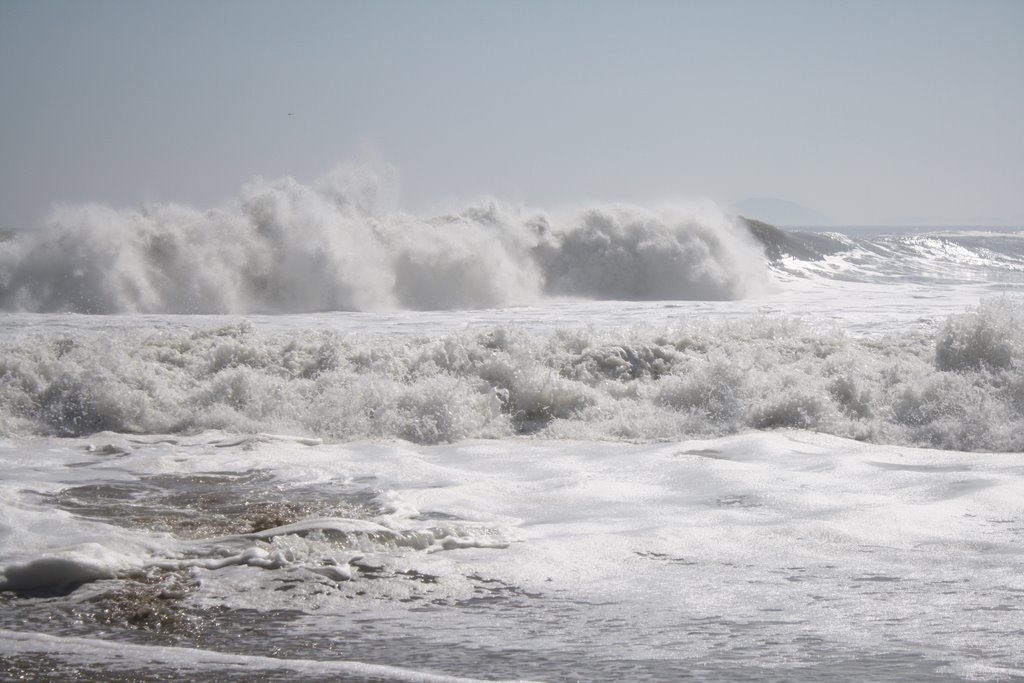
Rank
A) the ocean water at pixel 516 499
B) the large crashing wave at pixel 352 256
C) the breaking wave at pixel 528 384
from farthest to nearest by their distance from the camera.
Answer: the large crashing wave at pixel 352 256 → the breaking wave at pixel 528 384 → the ocean water at pixel 516 499

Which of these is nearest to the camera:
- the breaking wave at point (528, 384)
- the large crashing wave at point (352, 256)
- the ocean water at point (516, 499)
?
the ocean water at point (516, 499)

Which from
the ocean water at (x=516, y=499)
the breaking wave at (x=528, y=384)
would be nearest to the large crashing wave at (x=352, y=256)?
the ocean water at (x=516, y=499)

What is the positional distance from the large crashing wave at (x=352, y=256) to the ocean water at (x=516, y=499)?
2028mm

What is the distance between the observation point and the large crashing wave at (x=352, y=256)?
17.6 m

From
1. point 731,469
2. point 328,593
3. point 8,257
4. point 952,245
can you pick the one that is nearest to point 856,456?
point 731,469

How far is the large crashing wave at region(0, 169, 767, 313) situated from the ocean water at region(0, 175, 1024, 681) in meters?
2.03

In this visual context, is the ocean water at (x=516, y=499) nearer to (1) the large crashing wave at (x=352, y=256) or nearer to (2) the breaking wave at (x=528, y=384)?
(2) the breaking wave at (x=528, y=384)

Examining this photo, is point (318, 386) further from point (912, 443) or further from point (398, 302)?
point (398, 302)

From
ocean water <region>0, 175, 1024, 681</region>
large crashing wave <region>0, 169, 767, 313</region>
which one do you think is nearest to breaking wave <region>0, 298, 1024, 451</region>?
ocean water <region>0, 175, 1024, 681</region>

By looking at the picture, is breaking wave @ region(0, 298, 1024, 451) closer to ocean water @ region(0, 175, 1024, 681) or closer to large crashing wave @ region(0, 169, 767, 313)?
ocean water @ region(0, 175, 1024, 681)

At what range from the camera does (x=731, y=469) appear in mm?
6441

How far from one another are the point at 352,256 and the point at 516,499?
1406cm

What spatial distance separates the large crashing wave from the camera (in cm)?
1756

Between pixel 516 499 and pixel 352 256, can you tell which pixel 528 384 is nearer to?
pixel 516 499
